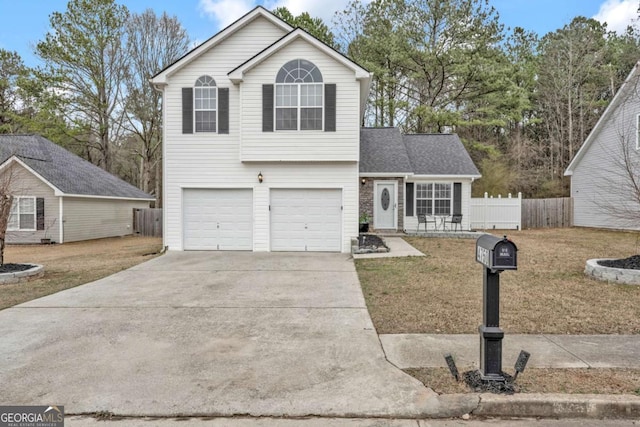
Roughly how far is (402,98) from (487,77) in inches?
224

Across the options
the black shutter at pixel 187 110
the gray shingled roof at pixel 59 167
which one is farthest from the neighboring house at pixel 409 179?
the gray shingled roof at pixel 59 167

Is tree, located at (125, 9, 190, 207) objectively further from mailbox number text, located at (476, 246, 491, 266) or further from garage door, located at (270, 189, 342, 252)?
mailbox number text, located at (476, 246, 491, 266)

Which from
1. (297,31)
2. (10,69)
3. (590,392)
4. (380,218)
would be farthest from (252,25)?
(10,69)

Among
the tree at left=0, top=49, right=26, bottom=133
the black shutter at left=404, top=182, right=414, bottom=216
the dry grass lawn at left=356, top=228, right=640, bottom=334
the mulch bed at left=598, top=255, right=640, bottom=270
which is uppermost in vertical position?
the tree at left=0, top=49, right=26, bottom=133

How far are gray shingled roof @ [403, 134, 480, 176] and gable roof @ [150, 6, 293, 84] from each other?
871 cm

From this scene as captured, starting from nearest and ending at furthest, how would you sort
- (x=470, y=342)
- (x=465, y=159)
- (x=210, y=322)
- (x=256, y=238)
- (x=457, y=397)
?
1. (x=457, y=397)
2. (x=470, y=342)
3. (x=210, y=322)
4. (x=256, y=238)
5. (x=465, y=159)

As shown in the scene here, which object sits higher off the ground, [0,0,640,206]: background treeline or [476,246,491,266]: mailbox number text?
[0,0,640,206]: background treeline

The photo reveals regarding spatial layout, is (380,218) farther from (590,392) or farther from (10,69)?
(10,69)

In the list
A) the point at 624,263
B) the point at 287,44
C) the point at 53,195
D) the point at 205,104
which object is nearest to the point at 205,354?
the point at 624,263

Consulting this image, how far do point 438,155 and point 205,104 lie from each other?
1129 centimetres

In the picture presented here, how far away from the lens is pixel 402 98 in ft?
86.9

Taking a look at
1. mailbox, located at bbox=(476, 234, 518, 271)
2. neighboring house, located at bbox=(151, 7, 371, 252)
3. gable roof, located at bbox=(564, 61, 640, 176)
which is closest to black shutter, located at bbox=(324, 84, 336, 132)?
neighboring house, located at bbox=(151, 7, 371, 252)

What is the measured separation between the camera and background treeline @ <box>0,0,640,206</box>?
23.9m

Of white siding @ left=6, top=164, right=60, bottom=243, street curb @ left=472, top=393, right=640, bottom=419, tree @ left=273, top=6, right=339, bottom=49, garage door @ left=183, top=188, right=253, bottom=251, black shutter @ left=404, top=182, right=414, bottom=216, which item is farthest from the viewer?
tree @ left=273, top=6, right=339, bottom=49
